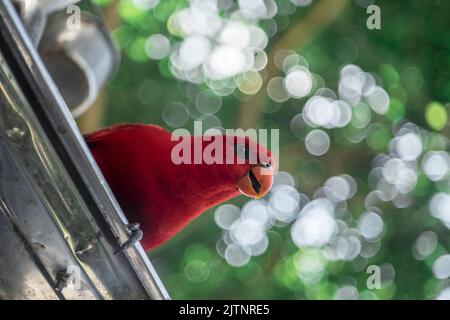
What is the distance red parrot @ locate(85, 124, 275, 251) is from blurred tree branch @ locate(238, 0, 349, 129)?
1.78 metres

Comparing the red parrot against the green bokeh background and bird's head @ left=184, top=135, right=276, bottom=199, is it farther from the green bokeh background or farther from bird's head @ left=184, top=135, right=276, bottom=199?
the green bokeh background

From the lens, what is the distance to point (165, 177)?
1380mm

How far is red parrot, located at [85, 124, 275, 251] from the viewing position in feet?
4.38

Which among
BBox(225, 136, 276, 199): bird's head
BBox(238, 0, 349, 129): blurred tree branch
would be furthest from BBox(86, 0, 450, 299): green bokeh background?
BBox(225, 136, 276, 199): bird's head

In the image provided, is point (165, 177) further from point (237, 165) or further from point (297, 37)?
point (297, 37)

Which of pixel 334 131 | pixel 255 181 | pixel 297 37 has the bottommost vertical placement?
pixel 334 131

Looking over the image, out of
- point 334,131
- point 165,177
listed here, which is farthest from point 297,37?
point 165,177

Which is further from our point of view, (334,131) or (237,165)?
(334,131)

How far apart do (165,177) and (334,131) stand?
2.05 metres

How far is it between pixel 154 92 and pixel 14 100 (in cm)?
306

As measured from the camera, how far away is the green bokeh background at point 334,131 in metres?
3.09

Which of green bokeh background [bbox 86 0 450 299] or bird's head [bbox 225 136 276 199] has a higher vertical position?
bird's head [bbox 225 136 276 199]
